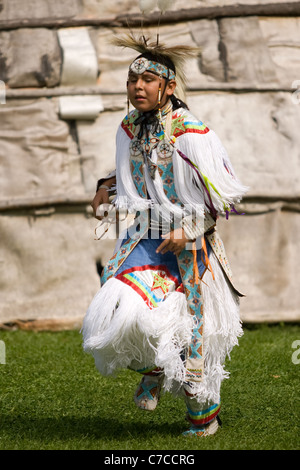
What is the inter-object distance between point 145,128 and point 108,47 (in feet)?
15.1

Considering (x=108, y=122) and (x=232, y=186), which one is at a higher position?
(x=232, y=186)

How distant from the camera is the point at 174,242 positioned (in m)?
5.04

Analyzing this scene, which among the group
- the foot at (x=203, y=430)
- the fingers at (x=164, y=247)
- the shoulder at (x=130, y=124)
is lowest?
the foot at (x=203, y=430)

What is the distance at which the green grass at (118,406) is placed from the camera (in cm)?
525

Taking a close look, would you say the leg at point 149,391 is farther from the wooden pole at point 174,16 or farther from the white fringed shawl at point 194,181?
the wooden pole at point 174,16

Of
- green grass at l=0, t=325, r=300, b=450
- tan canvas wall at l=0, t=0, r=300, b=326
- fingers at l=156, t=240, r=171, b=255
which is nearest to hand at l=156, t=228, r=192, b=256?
fingers at l=156, t=240, r=171, b=255

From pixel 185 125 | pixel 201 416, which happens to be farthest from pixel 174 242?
pixel 201 416

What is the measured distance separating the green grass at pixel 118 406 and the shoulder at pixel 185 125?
1.76 metres

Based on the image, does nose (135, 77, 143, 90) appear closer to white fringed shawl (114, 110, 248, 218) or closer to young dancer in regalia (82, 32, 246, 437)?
young dancer in regalia (82, 32, 246, 437)

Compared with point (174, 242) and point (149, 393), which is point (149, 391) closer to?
point (149, 393)

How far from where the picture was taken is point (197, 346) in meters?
5.17

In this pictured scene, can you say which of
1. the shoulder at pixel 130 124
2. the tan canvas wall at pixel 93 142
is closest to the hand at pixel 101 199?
the shoulder at pixel 130 124
